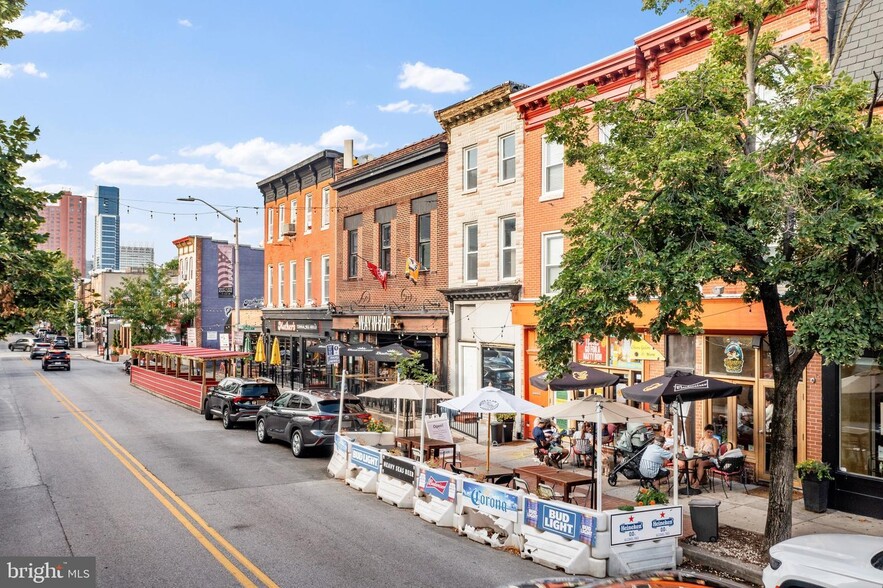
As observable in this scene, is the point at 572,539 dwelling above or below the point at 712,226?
below

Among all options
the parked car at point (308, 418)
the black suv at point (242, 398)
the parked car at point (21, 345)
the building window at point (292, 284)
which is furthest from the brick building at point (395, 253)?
the parked car at point (21, 345)

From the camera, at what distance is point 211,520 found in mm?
12219

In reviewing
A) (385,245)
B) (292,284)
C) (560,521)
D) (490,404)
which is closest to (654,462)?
(490,404)

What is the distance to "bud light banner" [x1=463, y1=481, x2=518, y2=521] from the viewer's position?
11.1 metres

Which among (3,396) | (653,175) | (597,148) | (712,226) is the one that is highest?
(597,148)

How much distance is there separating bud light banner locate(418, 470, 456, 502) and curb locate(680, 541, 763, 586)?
13.1 ft

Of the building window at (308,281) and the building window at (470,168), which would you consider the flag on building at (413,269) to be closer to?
the building window at (470,168)

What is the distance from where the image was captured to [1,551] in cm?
1046

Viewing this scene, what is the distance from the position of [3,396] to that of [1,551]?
27.9 m

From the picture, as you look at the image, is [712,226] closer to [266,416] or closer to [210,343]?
[266,416]

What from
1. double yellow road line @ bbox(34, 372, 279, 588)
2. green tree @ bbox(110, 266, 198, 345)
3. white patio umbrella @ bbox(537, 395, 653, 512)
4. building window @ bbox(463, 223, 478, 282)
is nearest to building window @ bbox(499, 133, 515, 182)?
building window @ bbox(463, 223, 478, 282)

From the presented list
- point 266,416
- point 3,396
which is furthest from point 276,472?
point 3,396

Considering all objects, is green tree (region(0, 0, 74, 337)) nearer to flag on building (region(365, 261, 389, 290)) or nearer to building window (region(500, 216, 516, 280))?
building window (region(500, 216, 516, 280))

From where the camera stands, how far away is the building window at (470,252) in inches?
974
